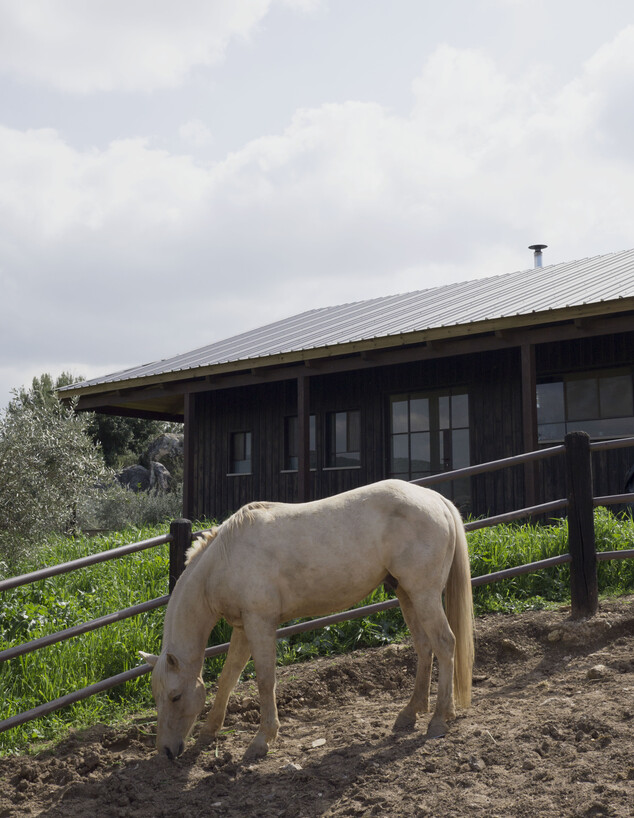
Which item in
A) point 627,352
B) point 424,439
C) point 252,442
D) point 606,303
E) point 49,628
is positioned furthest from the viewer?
point 252,442

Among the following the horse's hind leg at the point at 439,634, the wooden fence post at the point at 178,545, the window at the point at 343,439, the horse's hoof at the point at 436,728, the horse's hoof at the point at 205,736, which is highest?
the window at the point at 343,439

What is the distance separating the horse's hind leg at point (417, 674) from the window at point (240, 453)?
12268mm

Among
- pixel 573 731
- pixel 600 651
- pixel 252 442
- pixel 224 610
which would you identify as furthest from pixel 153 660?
pixel 252 442

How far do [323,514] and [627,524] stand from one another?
13.8 feet

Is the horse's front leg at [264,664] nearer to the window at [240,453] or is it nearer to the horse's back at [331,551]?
the horse's back at [331,551]

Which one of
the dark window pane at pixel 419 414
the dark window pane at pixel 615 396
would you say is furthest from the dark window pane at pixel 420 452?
the dark window pane at pixel 615 396

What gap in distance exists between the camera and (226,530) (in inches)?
186

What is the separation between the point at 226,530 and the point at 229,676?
903 millimetres

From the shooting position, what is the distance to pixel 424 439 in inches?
567

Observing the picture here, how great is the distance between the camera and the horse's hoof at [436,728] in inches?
167

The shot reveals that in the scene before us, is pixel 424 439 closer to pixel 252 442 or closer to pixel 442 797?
pixel 252 442

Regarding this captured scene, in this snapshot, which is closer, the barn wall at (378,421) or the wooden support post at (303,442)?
the barn wall at (378,421)

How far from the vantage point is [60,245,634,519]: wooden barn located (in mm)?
11695

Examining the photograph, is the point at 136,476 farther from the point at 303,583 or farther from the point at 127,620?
the point at 303,583
